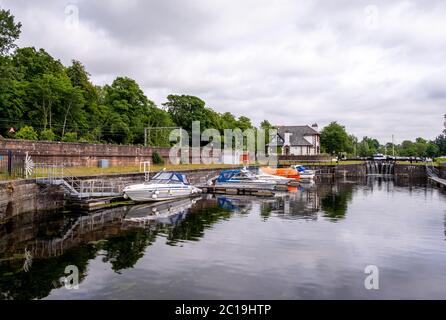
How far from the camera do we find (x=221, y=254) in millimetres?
15508

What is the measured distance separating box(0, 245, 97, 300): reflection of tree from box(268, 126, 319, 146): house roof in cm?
8118

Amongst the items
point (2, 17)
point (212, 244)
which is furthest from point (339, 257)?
point (2, 17)

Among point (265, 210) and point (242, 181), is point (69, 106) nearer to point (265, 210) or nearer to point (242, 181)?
point (242, 181)

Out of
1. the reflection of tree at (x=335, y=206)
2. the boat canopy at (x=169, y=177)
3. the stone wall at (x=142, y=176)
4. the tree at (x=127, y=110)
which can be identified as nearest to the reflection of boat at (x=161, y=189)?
the boat canopy at (x=169, y=177)

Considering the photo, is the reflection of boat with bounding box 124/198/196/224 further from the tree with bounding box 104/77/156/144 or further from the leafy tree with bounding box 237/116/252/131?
the leafy tree with bounding box 237/116/252/131

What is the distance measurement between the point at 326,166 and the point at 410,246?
58.4 metres

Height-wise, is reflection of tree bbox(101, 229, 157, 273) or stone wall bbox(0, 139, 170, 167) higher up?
stone wall bbox(0, 139, 170, 167)


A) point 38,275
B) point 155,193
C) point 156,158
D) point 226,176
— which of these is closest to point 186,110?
point 156,158

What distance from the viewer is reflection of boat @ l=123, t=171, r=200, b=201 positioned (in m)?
28.7

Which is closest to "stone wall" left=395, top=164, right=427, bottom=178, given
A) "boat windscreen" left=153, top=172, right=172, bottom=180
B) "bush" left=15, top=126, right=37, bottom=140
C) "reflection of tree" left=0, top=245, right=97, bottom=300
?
"boat windscreen" left=153, top=172, right=172, bottom=180

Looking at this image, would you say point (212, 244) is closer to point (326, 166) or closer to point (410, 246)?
point (410, 246)

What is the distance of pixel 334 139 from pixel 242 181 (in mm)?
64960

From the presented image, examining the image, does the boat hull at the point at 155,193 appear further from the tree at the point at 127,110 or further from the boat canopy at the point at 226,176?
the tree at the point at 127,110

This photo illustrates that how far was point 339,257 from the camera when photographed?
49.9 ft
